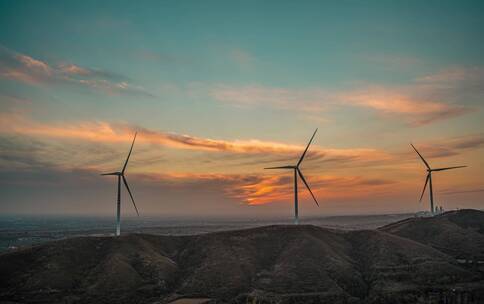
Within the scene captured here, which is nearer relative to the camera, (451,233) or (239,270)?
(239,270)

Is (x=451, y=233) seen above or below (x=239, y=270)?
above

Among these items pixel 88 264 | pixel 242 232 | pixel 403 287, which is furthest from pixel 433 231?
pixel 88 264

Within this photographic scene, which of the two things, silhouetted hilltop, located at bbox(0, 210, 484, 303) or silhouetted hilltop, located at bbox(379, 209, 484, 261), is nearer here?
silhouetted hilltop, located at bbox(0, 210, 484, 303)

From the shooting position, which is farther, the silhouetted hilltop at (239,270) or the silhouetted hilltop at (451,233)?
the silhouetted hilltop at (451,233)

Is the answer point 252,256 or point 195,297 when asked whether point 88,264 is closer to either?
point 195,297
